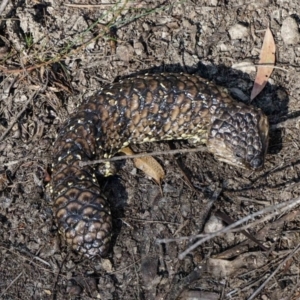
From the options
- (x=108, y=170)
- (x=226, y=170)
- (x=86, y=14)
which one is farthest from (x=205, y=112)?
(x=86, y=14)

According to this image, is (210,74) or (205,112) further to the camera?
(210,74)

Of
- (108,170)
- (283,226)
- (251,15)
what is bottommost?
(283,226)

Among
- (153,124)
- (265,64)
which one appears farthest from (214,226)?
(265,64)

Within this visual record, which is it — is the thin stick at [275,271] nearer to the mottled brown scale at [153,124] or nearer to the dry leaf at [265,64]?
the mottled brown scale at [153,124]

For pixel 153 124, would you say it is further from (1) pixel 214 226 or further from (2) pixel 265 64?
(2) pixel 265 64

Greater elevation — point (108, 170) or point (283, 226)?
point (108, 170)

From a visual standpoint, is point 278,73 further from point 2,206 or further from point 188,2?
point 2,206
